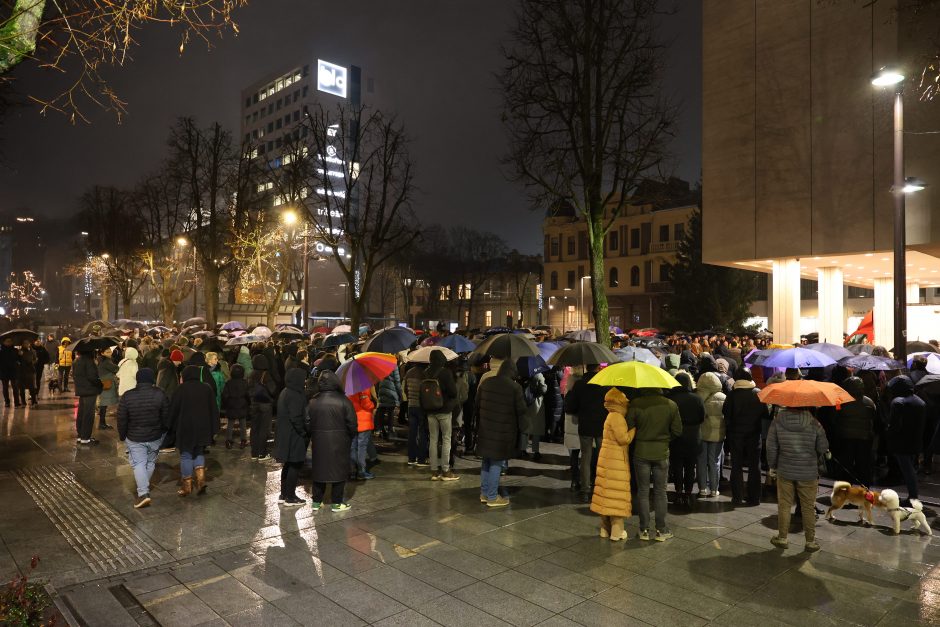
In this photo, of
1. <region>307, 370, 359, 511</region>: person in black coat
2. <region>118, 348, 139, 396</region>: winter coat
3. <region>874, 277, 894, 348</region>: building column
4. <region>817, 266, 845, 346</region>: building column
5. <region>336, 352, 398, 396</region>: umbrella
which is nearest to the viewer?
<region>307, 370, 359, 511</region>: person in black coat

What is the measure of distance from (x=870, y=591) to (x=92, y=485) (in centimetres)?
1016

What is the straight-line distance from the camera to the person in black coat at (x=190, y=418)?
843cm

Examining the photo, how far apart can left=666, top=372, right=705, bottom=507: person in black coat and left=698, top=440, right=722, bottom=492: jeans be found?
0.92ft

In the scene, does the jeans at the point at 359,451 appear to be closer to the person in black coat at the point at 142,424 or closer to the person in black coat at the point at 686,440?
the person in black coat at the point at 142,424

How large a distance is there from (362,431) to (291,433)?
162 cm

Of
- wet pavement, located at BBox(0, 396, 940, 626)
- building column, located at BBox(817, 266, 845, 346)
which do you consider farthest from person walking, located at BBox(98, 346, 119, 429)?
building column, located at BBox(817, 266, 845, 346)

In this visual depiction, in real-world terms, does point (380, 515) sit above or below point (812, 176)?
below

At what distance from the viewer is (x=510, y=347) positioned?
1027 cm

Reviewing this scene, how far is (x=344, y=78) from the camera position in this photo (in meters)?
109

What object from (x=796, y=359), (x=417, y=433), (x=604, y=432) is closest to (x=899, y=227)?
→ (x=796, y=359)

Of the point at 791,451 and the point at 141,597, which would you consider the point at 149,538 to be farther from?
the point at 791,451

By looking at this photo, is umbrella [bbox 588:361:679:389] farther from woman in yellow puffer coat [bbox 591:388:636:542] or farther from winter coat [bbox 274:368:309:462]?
winter coat [bbox 274:368:309:462]

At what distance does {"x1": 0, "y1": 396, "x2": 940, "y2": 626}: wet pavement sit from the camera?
5.20m

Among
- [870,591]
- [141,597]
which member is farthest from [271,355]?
[870,591]
